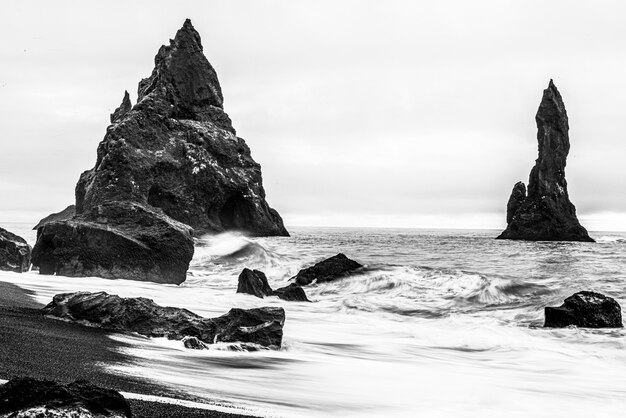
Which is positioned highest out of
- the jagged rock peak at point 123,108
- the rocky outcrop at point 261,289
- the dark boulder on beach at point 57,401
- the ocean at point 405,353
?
the jagged rock peak at point 123,108

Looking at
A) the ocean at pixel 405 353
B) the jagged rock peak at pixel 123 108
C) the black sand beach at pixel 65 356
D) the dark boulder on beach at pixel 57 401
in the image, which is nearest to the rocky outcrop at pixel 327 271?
the ocean at pixel 405 353

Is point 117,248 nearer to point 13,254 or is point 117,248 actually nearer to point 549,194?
point 13,254

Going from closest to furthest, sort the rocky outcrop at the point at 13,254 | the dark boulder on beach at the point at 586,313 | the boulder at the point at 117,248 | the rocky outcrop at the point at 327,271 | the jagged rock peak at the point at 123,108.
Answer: the dark boulder on beach at the point at 586,313, the boulder at the point at 117,248, the rocky outcrop at the point at 13,254, the rocky outcrop at the point at 327,271, the jagged rock peak at the point at 123,108

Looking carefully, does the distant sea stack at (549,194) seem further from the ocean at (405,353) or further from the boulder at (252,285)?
the boulder at (252,285)

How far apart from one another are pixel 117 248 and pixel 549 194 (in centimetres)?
7349

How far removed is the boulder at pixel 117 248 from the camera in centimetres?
2161

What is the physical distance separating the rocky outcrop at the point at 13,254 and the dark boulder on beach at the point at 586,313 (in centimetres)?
1679

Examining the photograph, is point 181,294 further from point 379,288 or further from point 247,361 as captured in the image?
point 247,361

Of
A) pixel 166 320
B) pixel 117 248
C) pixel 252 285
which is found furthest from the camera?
pixel 117 248

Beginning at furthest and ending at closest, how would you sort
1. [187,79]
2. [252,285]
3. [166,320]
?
[187,79] → [252,285] → [166,320]

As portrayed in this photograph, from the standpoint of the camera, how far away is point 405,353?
11.5m

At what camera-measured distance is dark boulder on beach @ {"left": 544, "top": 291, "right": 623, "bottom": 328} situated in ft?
46.0

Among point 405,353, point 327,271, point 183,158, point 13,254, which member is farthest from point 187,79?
point 405,353

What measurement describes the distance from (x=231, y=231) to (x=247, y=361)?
56354 mm
